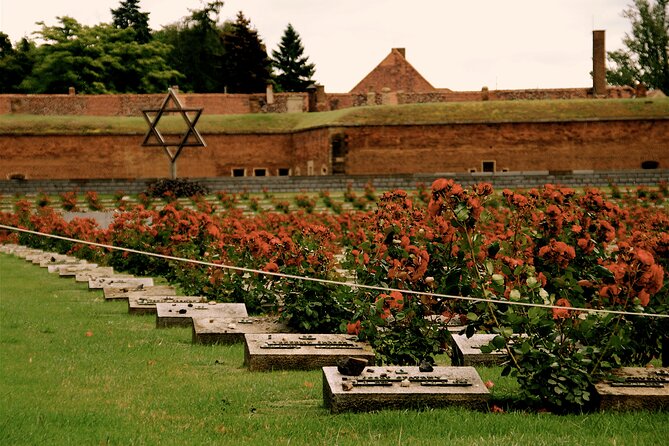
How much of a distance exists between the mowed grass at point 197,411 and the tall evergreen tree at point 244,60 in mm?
63239

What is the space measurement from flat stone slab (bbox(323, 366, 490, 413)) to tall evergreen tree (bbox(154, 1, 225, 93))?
69355mm

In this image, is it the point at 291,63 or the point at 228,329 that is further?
the point at 291,63

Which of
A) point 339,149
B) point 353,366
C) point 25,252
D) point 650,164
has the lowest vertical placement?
point 25,252

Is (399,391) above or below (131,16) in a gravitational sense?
below

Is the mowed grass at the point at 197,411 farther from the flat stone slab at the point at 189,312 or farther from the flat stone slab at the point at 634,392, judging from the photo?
the flat stone slab at the point at 189,312

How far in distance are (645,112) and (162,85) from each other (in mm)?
31129

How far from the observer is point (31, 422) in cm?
580

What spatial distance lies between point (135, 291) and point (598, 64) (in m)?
51.1

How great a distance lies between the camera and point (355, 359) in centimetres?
616

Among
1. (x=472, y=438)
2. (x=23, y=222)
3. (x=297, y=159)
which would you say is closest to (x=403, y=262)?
(x=472, y=438)

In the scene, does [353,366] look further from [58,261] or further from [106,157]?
[106,157]

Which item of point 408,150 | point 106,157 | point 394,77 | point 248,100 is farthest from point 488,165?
point 394,77

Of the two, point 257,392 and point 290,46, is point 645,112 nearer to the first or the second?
point 290,46

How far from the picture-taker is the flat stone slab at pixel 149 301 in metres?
10.7
